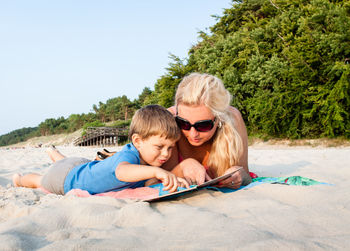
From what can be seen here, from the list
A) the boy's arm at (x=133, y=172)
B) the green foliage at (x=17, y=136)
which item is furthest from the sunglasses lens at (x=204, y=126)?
the green foliage at (x=17, y=136)

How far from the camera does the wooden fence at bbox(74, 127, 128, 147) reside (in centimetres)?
2747

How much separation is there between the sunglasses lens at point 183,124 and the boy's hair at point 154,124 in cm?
12

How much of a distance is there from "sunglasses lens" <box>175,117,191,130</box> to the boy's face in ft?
0.87

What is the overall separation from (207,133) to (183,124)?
26 centimetres

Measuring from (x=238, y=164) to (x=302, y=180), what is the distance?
0.65 meters

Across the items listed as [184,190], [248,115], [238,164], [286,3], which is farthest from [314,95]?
[184,190]

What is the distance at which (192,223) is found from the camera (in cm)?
158

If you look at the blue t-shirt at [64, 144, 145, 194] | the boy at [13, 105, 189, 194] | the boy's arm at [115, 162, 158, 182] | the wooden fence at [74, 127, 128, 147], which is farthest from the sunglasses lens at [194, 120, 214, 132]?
the wooden fence at [74, 127, 128, 147]

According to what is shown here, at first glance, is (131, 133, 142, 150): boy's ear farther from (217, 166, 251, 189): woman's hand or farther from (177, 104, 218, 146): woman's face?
(217, 166, 251, 189): woman's hand

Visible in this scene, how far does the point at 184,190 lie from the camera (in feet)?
6.91

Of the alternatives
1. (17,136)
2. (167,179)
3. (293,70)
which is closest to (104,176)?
A: (167,179)

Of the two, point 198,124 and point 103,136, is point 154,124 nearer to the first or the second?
point 198,124

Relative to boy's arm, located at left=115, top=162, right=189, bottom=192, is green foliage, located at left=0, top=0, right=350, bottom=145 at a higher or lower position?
higher

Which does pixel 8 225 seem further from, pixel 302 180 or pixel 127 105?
A: pixel 127 105
